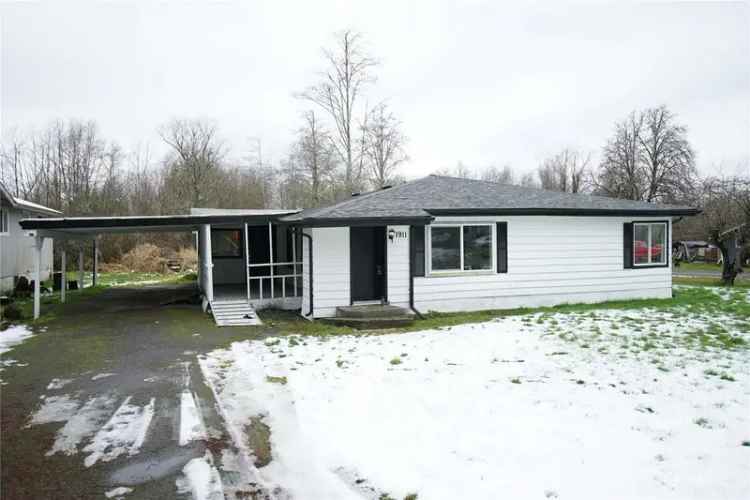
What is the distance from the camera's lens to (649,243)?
1386 centimetres

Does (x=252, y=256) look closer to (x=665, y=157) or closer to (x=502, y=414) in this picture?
(x=502, y=414)

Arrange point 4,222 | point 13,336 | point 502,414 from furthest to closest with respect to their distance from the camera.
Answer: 1. point 4,222
2. point 13,336
3. point 502,414

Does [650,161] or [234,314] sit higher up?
[650,161]

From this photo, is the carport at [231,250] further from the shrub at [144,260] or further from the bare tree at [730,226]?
the bare tree at [730,226]

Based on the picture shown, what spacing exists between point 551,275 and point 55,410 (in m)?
10.8

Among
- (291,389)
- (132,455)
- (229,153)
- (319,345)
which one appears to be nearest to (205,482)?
(132,455)

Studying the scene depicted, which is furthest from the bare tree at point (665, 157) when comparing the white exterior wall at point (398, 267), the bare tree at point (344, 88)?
the white exterior wall at point (398, 267)

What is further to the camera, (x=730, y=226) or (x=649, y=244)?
(x=730, y=226)

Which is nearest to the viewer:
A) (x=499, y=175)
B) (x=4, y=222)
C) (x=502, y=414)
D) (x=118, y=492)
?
(x=118, y=492)

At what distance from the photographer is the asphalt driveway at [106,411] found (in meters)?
3.92

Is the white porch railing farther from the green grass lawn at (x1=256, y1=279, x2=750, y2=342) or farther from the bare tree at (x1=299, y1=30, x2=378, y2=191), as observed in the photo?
the bare tree at (x1=299, y1=30, x2=378, y2=191)

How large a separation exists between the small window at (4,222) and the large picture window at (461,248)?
14764 mm

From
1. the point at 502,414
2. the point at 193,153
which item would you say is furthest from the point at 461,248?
the point at 193,153

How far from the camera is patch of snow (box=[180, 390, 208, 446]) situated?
4707 mm
